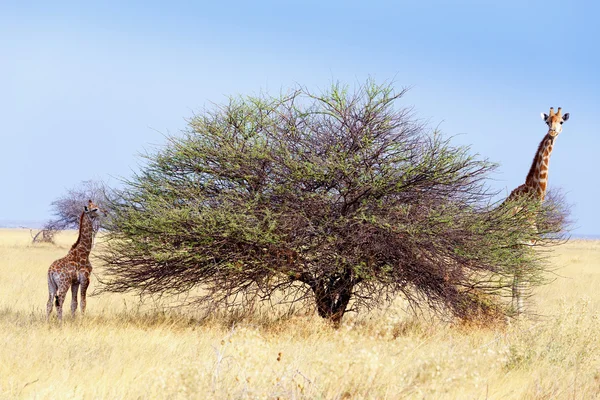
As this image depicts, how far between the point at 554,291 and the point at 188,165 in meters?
13.6

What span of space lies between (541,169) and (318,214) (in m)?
5.59

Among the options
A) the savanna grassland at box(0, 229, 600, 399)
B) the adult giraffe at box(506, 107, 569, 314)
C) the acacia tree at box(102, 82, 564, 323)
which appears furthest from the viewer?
the adult giraffe at box(506, 107, 569, 314)

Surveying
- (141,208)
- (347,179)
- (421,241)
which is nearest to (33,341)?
(141,208)

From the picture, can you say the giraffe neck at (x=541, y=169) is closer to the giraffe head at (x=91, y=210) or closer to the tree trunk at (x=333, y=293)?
the tree trunk at (x=333, y=293)

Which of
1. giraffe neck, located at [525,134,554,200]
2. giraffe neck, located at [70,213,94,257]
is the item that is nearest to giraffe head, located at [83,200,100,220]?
giraffe neck, located at [70,213,94,257]

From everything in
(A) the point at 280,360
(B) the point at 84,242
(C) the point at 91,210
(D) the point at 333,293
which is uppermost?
(C) the point at 91,210

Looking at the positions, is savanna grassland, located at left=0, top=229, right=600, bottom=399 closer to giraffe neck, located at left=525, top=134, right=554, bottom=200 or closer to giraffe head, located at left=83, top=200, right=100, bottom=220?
giraffe head, located at left=83, top=200, right=100, bottom=220

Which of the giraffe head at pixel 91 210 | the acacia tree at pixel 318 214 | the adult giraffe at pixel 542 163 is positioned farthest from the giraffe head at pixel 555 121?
the giraffe head at pixel 91 210

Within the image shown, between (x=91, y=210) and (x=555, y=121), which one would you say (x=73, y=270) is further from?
(x=555, y=121)

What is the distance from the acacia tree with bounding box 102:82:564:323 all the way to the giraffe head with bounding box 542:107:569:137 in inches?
131

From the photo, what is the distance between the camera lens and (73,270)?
10734 millimetres

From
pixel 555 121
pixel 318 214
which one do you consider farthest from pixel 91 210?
pixel 555 121

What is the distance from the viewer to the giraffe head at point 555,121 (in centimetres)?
1347

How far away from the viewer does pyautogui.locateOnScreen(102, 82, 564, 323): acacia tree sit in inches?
383
